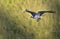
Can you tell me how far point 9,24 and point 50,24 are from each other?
31cm

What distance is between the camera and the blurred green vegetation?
83.5 inches

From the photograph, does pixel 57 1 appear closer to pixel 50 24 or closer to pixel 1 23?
pixel 50 24

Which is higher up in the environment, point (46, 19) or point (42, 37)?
point (46, 19)

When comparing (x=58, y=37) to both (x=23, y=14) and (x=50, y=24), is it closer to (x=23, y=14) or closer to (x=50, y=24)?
(x=50, y=24)

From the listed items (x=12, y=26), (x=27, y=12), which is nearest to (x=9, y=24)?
(x=12, y=26)

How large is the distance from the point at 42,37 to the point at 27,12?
0.72ft

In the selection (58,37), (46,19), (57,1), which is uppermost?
(57,1)

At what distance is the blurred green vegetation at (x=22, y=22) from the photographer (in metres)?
2.12

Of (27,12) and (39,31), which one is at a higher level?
(27,12)

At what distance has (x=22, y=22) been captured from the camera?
7.00 ft

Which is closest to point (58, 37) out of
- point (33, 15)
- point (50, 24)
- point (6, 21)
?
point (50, 24)

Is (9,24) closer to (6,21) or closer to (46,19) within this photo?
(6,21)

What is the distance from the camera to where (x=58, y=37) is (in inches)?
86.0

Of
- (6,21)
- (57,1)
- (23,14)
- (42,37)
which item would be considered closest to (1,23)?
(6,21)
